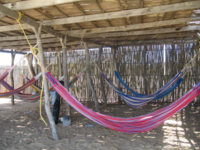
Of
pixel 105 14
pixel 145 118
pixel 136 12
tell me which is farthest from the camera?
pixel 105 14

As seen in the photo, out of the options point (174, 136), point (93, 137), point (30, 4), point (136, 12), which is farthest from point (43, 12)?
point (174, 136)

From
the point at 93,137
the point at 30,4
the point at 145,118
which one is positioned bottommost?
the point at 93,137

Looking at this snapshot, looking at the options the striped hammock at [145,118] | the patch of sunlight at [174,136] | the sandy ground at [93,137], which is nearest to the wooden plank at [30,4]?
the striped hammock at [145,118]

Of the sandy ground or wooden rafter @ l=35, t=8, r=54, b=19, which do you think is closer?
the sandy ground

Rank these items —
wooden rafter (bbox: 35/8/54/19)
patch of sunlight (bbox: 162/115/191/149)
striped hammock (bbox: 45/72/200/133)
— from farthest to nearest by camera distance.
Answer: wooden rafter (bbox: 35/8/54/19) → patch of sunlight (bbox: 162/115/191/149) → striped hammock (bbox: 45/72/200/133)

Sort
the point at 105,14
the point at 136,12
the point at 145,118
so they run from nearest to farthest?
the point at 145,118 → the point at 136,12 → the point at 105,14

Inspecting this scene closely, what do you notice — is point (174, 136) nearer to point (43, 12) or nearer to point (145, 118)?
point (145, 118)

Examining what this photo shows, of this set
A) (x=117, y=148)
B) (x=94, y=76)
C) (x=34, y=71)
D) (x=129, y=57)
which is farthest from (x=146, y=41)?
(x=34, y=71)

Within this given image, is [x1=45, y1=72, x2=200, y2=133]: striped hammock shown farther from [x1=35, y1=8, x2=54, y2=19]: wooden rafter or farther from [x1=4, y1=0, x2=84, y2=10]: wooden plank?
[x1=35, y1=8, x2=54, y2=19]: wooden rafter

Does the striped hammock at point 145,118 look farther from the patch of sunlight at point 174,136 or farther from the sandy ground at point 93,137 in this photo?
the patch of sunlight at point 174,136

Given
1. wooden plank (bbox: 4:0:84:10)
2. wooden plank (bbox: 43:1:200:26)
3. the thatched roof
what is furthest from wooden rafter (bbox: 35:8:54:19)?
wooden plank (bbox: 4:0:84:10)

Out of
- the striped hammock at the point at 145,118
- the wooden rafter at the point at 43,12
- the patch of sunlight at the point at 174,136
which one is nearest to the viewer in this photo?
Answer: the striped hammock at the point at 145,118

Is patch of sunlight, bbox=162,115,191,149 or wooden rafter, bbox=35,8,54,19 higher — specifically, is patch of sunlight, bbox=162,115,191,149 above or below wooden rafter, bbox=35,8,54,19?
below

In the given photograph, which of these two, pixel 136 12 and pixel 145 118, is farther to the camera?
pixel 136 12
